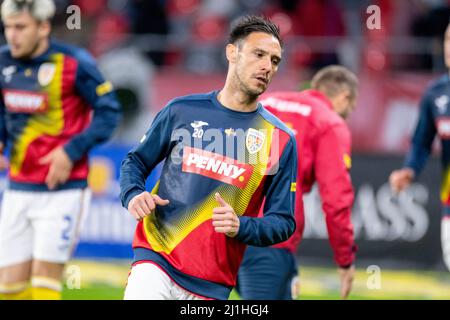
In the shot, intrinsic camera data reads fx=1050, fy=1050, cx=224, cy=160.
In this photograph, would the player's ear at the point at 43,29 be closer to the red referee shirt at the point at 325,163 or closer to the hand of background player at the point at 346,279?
the red referee shirt at the point at 325,163

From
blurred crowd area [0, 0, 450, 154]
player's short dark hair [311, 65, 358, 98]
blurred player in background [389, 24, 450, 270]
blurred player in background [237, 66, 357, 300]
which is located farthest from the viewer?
blurred crowd area [0, 0, 450, 154]

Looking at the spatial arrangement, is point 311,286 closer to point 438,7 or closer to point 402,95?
point 402,95

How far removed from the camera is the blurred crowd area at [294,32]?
14617mm

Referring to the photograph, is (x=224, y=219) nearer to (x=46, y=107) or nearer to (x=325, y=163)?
(x=325, y=163)

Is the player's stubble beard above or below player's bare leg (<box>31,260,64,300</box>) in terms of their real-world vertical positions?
above

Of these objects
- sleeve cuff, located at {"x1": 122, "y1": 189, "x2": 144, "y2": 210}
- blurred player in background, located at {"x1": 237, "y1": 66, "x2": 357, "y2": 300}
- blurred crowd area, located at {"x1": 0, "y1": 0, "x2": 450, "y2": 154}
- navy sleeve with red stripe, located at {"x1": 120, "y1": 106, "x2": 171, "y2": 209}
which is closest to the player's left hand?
blurred player in background, located at {"x1": 237, "y1": 66, "x2": 357, "y2": 300}

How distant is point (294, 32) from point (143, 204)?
10.2 metres

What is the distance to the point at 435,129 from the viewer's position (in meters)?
9.78

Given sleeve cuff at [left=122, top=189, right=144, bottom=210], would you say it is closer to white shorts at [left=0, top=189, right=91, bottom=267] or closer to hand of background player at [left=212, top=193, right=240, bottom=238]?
hand of background player at [left=212, top=193, right=240, bottom=238]

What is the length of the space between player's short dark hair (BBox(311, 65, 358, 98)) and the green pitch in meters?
3.04

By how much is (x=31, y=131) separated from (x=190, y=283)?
10.1 ft

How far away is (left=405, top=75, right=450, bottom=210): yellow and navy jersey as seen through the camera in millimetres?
9469

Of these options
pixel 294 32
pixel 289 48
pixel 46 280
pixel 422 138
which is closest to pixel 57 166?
pixel 46 280

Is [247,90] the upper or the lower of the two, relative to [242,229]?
upper
